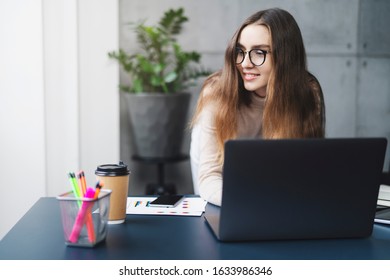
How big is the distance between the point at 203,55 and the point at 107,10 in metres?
0.82

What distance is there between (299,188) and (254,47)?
2.77ft

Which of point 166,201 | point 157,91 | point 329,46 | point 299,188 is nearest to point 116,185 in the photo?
point 166,201

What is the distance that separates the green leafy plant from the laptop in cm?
246

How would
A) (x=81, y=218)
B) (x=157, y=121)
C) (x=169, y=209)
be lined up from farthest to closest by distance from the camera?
(x=157, y=121) → (x=169, y=209) → (x=81, y=218)

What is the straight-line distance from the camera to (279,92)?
1.83 metres

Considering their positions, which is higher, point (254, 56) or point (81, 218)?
point (254, 56)

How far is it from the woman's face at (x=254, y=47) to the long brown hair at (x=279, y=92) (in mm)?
19

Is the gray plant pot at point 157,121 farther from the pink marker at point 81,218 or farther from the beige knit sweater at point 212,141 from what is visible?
the pink marker at point 81,218

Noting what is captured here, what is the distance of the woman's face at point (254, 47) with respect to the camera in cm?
180

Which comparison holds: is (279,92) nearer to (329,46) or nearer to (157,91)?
(157,91)

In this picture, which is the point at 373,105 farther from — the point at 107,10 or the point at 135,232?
the point at 135,232

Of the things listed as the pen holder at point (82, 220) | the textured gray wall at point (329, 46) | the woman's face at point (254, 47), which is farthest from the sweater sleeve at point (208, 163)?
the textured gray wall at point (329, 46)

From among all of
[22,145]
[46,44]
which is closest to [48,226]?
[22,145]

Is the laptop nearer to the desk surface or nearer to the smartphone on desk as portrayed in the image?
the desk surface
